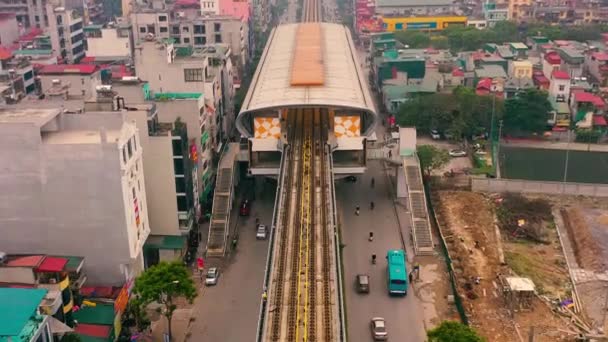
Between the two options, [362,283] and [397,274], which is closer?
[397,274]

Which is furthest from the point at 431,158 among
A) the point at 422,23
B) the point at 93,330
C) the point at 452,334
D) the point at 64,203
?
the point at 422,23

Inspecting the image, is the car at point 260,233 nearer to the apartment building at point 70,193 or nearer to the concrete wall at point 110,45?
the apartment building at point 70,193

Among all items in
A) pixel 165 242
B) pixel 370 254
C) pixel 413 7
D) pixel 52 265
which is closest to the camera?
pixel 52 265

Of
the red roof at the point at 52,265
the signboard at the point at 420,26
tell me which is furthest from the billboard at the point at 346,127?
the signboard at the point at 420,26

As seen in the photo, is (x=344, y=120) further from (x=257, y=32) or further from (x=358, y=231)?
(x=257, y=32)

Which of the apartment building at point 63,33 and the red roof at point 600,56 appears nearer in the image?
the red roof at point 600,56

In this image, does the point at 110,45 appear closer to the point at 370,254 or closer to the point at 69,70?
the point at 69,70

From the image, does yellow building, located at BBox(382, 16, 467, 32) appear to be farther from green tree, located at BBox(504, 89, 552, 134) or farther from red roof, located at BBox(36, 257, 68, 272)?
red roof, located at BBox(36, 257, 68, 272)
